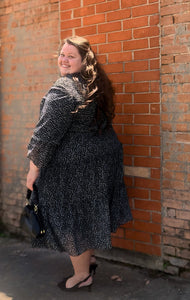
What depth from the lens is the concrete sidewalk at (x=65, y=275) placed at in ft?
10.5

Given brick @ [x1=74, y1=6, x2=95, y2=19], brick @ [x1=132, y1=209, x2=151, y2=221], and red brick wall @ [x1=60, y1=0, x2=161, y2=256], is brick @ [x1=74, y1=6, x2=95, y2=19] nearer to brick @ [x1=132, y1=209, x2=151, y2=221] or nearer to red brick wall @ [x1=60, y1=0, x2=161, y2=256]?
red brick wall @ [x1=60, y1=0, x2=161, y2=256]

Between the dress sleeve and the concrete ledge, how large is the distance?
4.49ft

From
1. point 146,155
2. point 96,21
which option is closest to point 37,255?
point 146,155

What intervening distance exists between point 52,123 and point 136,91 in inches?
38.7

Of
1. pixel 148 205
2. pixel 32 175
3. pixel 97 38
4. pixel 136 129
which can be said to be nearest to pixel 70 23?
pixel 97 38

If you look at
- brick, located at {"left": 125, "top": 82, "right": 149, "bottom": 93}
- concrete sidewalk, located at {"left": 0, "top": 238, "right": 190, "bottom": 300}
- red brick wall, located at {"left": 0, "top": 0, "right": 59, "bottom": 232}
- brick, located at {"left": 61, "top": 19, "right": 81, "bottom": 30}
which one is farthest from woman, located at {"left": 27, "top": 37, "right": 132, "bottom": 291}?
red brick wall, located at {"left": 0, "top": 0, "right": 59, "bottom": 232}

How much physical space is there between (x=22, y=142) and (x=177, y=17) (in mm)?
2249

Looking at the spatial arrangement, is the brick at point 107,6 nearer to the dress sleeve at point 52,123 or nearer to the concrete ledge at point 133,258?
the dress sleeve at point 52,123

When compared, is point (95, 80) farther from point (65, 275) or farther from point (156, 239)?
point (65, 275)

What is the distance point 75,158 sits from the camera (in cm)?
312

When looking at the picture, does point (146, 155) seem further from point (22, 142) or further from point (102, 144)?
point (22, 142)

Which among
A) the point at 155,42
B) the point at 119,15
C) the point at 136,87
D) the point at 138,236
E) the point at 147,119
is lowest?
the point at 138,236

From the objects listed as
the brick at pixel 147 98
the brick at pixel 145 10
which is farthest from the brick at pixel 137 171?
the brick at pixel 145 10

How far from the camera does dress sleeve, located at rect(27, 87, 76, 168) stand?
3018 millimetres
